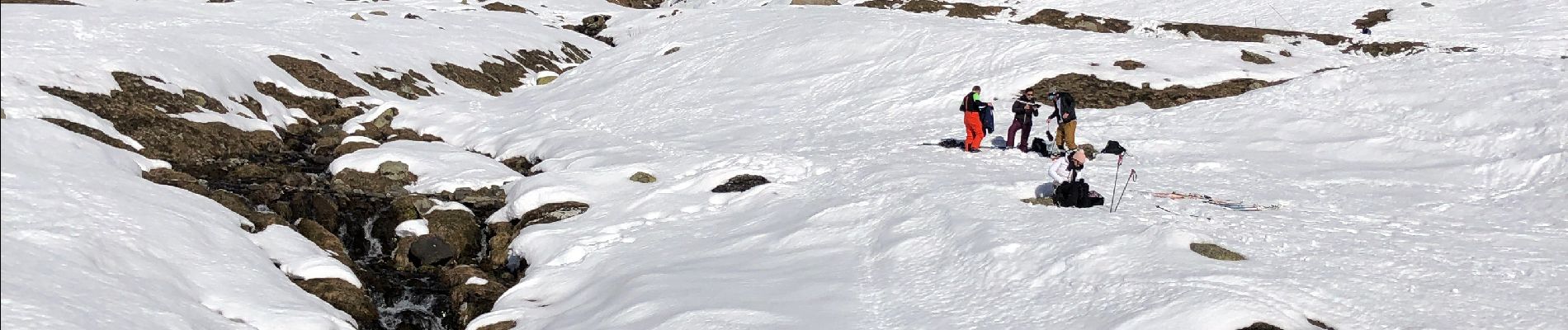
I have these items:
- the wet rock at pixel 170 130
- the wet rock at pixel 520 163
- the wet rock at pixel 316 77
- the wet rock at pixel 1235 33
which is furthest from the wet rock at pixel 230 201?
the wet rock at pixel 1235 33

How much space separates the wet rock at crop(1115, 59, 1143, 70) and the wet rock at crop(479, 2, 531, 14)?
44.8 metres

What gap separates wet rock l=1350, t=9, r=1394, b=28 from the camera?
4750cm

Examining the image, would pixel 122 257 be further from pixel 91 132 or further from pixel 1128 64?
pixel 1128 64

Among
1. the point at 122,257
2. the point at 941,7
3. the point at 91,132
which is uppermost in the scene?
the point at 941,7

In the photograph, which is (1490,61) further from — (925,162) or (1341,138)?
(925,162)

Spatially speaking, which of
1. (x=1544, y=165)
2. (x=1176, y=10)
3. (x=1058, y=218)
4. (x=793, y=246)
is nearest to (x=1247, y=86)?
(x=1544, y=165)

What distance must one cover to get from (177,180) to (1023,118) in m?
18.2

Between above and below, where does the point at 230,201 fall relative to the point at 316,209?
above

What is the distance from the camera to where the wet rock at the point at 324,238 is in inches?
751

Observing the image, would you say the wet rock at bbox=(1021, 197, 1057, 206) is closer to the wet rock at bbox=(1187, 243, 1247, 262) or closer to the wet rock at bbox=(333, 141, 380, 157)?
the wet rock at bbox=(1187, 243, 1247, 262)

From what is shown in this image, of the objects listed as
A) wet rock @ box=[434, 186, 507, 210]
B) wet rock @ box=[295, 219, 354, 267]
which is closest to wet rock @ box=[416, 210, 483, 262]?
wet rock @ box=[434, 186, 507, 210]

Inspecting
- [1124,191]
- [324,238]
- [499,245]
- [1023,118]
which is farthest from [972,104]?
[324,238]

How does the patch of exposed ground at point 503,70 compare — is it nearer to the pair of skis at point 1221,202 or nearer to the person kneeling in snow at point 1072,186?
the person kneeling in snow at point 1072,186

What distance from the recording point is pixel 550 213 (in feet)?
70.6
